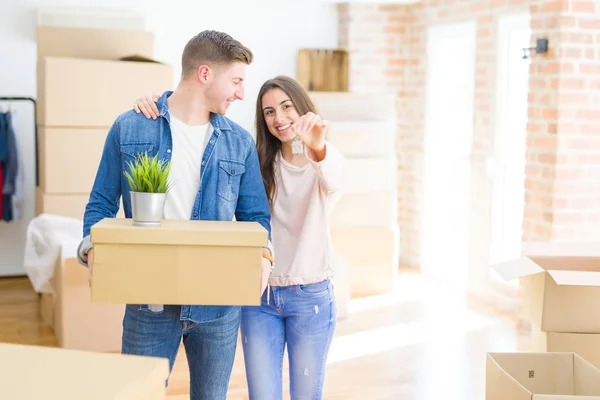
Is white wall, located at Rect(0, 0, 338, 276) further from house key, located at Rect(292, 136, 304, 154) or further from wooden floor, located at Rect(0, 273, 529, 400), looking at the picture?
house key, located at Rect(292, 136, 304, 154)

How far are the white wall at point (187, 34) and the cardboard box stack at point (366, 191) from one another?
0.90m

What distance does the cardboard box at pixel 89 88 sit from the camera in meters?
4.92

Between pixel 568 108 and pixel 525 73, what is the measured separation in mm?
833

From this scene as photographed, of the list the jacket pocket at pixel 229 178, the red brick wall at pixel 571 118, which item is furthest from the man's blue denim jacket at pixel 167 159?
A: the red brick wall at pixel 571 118

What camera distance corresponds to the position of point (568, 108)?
4434 millimetres

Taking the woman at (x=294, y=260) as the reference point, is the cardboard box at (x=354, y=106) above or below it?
above

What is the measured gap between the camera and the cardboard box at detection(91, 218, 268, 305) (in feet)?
5.83

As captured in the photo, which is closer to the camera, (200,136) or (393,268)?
(200,136)

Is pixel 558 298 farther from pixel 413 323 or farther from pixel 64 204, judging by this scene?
pixel 64 204

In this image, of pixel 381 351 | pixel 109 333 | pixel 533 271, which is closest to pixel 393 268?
pixel 381 351

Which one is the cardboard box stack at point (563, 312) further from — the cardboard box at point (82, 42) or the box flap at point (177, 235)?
the cardboard box at point (82, 42)

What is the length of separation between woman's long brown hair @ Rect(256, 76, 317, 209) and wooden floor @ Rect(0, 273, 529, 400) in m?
1.64

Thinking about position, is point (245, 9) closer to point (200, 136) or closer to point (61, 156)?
point (61, 156)

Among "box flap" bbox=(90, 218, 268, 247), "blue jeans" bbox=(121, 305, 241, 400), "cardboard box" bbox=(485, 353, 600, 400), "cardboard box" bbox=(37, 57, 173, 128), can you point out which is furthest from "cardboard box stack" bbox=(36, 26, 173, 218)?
"cardboard box" bbox=(485, 353, 600, 400)
